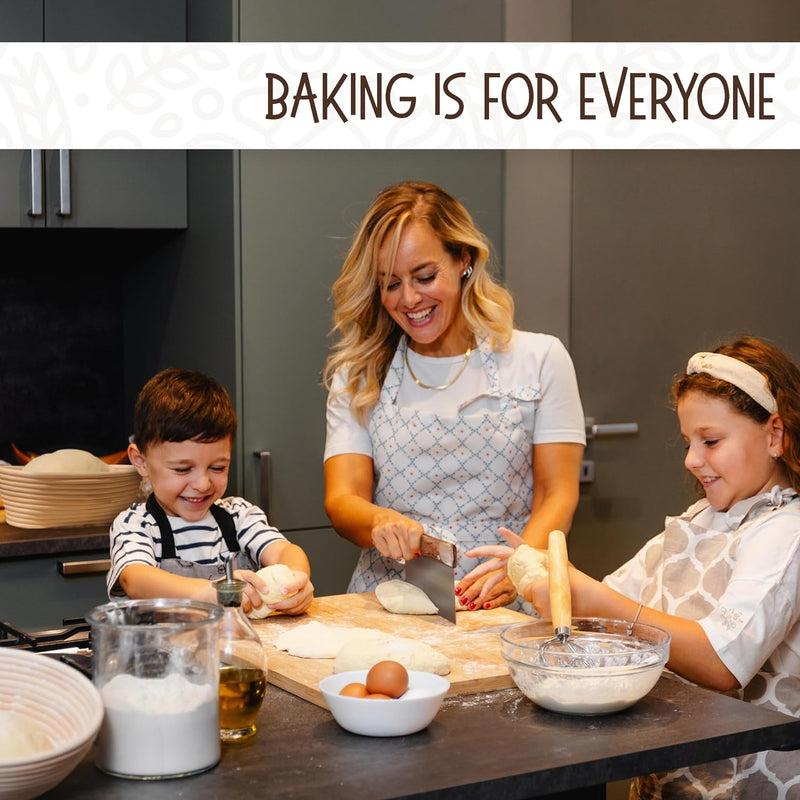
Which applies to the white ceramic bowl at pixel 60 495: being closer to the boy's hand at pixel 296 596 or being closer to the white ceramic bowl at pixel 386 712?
the boy's hand at pixel 296 596

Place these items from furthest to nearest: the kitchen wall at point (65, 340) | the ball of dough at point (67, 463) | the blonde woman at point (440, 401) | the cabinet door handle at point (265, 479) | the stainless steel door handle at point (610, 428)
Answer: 1. the kitchen wall at point (65, 340)
2. the stainless steel door handle at point (610, 428)
3. the cabinet door handle at point (265, 479)
4. the ball of dough at point (67, 463)
5. the blonde woman at point (440, 401)

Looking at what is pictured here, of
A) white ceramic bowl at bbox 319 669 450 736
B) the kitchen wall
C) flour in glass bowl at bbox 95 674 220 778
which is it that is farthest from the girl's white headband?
the kitchen wall

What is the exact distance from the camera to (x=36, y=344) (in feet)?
10.4

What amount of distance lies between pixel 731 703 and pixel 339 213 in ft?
5.84

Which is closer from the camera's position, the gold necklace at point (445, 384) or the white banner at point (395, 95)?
the gold necklace at point (445, 384)

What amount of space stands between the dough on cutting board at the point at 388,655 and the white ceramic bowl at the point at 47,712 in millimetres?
351

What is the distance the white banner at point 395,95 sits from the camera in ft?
8.79

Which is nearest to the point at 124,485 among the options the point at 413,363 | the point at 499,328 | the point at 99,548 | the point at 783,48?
the point at 99,548

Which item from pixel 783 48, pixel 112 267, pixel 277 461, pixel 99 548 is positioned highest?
pixel 783 48

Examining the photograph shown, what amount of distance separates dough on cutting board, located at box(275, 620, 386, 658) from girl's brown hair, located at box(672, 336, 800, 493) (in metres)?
0.59

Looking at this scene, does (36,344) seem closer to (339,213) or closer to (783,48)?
(339,213)

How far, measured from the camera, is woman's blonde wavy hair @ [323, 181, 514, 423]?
2023 millimetres

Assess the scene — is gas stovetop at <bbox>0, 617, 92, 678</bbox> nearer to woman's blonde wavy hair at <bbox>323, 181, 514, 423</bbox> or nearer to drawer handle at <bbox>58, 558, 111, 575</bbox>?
woman's blonde wavy hair at <bbox>323, 181, 514, 423</bbox>

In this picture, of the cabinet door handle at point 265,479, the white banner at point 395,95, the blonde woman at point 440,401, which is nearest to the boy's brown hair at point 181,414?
the blonde woman at point 440,401
